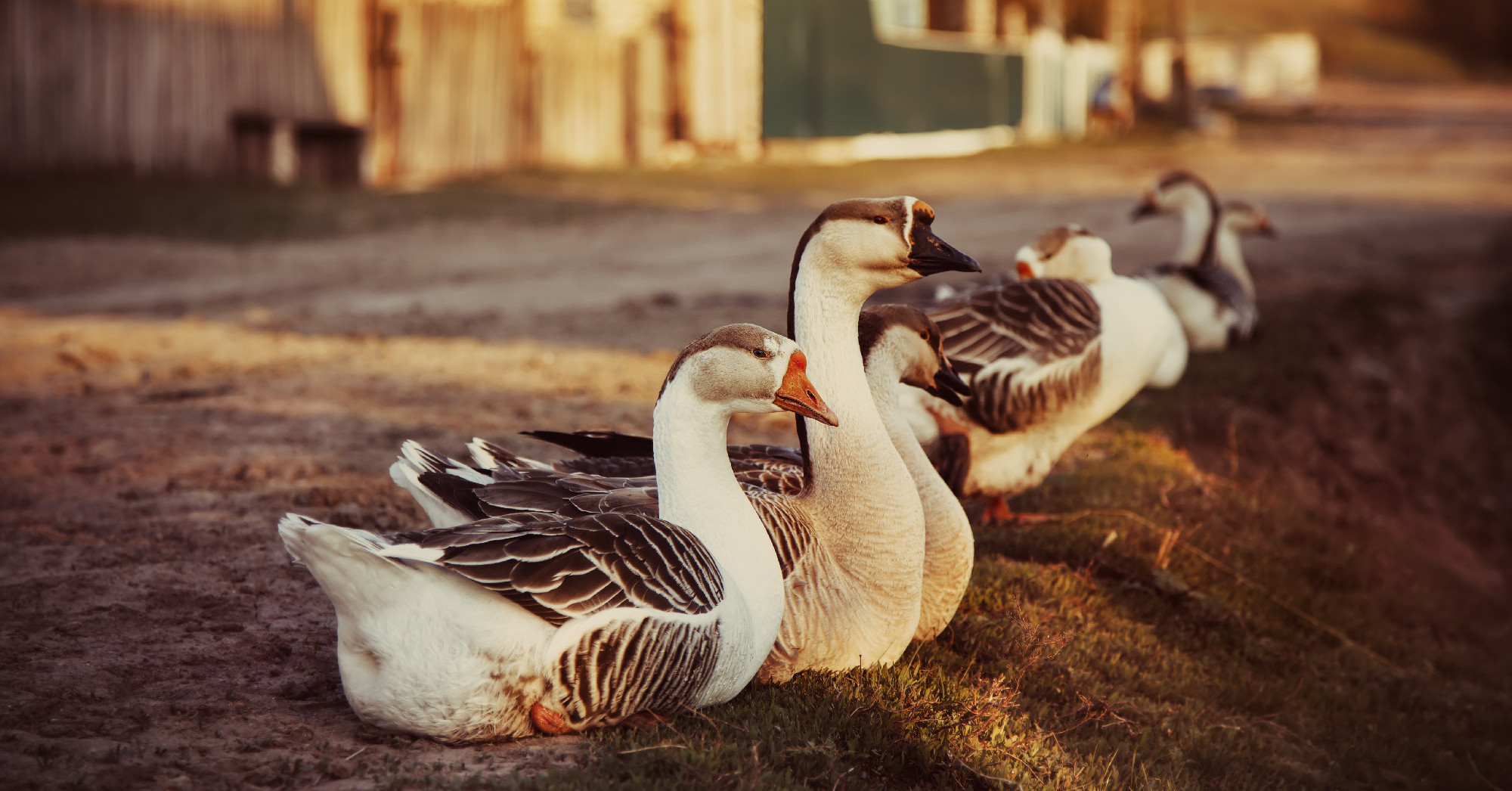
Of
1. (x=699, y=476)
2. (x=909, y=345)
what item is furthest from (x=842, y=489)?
(x=909, y=345)

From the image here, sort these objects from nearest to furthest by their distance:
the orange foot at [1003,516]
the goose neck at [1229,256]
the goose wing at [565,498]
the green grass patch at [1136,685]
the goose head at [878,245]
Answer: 1. the green grass patch at [1136,685]
2. the goose wing at [565,498]
3. the goose head at [878,245]
4. the orange foot at [1003,516]
5. the goose neck at [1229,256]

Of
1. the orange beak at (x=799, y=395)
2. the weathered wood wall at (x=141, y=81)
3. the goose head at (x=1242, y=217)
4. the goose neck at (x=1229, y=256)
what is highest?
the weathered wood wall at (x=141, y=81)

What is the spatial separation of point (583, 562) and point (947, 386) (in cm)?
198

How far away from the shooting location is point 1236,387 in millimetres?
9727

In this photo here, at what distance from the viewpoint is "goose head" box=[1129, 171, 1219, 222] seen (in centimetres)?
1135

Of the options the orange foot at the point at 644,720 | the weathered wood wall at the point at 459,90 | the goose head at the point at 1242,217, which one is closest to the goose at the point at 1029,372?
the orange foot at the point at 644,720

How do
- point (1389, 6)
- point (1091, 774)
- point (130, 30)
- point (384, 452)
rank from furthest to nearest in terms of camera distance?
point (1389, 6)
point (130, 30)
point (384, 452)
point (1091, 774)

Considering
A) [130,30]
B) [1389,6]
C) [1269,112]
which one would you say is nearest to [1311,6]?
[1389,6]

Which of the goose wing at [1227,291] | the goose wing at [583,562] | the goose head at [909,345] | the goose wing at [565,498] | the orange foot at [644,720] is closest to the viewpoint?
the goose wing at [583,562]

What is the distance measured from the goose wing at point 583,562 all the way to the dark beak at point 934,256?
52.0 inches

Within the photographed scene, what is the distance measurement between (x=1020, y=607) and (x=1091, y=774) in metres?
1.10

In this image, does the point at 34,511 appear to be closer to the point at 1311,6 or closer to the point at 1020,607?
the point at 1020,607

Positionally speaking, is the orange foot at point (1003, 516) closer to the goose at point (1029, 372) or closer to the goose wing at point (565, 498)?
the goose at point (1029, 372)

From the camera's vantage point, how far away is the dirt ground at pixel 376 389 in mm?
4078
